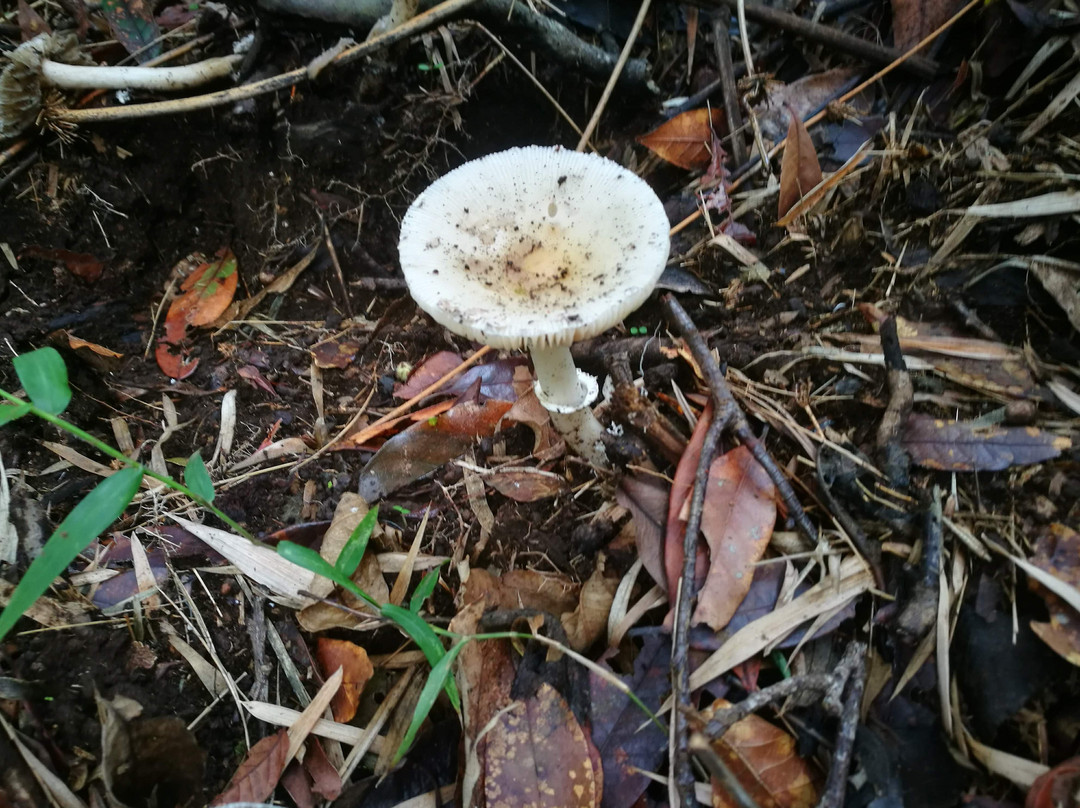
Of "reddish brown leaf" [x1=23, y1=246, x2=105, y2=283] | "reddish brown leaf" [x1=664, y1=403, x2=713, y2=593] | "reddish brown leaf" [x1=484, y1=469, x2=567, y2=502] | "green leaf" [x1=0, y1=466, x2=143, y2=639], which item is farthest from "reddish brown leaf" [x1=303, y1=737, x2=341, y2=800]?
"reddish brown leaf" [x1=23, y1=246, x2=105, y2=283]

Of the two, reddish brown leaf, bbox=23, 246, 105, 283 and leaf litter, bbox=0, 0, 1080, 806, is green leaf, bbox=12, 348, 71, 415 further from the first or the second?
reddish brown leaf, bbox=23, 246, 105, 283

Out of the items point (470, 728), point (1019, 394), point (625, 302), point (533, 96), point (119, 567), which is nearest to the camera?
point (625, 302)

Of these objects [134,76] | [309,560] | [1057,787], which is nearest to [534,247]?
[309,560]

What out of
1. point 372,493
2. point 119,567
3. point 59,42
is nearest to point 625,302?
point 372,493

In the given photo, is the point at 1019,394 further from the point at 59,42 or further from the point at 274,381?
the point at 59,42

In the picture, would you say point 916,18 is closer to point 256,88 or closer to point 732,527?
point 732,527
